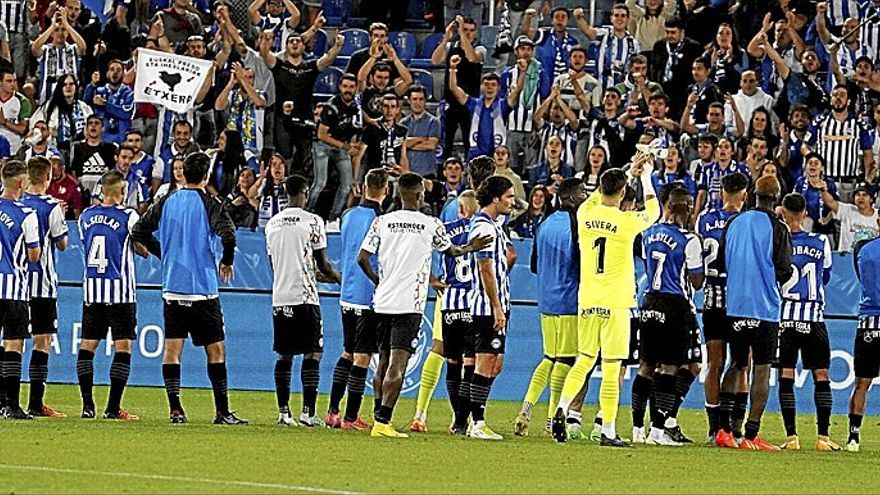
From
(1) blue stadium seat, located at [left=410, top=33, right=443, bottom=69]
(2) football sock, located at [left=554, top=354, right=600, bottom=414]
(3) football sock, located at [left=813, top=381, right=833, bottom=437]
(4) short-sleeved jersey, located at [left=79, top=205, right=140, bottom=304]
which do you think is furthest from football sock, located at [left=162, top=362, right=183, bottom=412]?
(1) blue stadium seat, located at [left=410, top=33, right=443, bottom=69]

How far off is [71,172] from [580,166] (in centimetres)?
721

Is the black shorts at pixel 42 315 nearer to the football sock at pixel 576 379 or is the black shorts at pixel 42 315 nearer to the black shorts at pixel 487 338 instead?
the black shorts at pixel 487 338

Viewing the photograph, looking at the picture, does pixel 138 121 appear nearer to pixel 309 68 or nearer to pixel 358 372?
pixel 309 68

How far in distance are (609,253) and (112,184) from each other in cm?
499

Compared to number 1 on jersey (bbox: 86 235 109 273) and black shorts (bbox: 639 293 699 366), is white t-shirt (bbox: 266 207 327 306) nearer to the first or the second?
number 1 on jersey (bbox: 86 235 109 273)

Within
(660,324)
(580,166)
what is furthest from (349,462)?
(580,166)

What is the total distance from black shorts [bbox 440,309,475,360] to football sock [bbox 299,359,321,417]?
1.24 metres

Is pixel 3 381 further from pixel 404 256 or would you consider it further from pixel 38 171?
pixel 404 256

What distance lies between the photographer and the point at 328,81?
27.9m

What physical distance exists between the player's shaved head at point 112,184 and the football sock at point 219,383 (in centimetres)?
209

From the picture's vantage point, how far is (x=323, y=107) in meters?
24.7

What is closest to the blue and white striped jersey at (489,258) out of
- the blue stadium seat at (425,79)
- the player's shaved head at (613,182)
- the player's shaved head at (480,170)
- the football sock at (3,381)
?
the player's shaved head at (480,170)

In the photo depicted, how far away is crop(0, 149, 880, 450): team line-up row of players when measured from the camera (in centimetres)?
1522

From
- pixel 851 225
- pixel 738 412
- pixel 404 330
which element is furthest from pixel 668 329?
pixel 851 225
